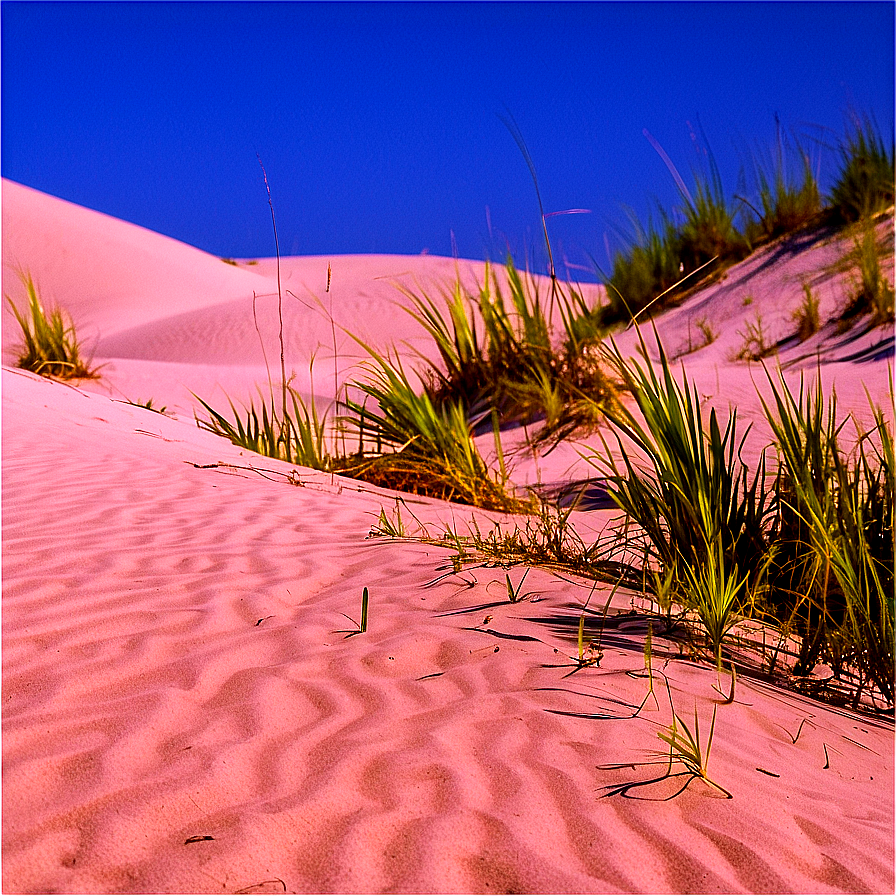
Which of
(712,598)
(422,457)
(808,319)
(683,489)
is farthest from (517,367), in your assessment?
(712,598)

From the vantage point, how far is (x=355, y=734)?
1.71 meters

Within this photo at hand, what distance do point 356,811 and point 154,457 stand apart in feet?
12.0

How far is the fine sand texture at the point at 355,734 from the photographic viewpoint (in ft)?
4.43

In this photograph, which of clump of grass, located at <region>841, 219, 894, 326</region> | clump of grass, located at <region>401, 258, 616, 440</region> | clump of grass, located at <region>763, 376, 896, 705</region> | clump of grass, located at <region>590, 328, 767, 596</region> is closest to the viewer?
clump of grass, located at <region>763, 376, 896, 705</region>

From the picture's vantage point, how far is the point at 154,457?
4742mm

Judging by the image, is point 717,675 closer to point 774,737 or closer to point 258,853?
point 774,737

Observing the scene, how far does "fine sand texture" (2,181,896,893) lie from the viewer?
1.35 meters

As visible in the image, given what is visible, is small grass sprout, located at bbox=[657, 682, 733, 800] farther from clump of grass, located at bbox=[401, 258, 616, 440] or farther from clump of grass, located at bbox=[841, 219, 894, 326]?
clump of grass, located at bbox=[841, 219, 894, 326]

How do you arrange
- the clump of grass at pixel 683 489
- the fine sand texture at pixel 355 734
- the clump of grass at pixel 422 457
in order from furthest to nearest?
the clump of grass at pixel 422 457 → the clump of grass at pixel 683 489 → the fine sand texture at pixel 355 734

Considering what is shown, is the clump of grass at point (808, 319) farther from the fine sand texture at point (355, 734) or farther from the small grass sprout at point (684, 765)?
the small grass sprout at point (684, 765)

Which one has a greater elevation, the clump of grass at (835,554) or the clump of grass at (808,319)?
the clump of grass at (808,319)

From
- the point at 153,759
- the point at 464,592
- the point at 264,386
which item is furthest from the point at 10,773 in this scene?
the point at 264,386

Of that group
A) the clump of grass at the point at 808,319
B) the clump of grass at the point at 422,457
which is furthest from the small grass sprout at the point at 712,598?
the clump of grass at the point at 808,319

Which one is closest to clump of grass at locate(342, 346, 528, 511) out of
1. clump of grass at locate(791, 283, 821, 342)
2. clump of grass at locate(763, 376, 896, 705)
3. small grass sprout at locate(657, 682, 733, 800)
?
clump of grass at locate(763, 376, 896, 705)
